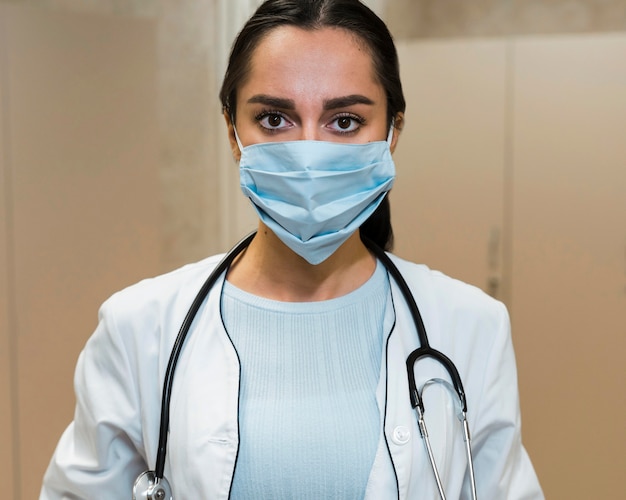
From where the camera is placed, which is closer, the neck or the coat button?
the coat button

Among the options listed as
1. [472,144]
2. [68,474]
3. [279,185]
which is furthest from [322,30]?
[472,144]

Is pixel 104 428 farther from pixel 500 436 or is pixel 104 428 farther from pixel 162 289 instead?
pixel 500 436

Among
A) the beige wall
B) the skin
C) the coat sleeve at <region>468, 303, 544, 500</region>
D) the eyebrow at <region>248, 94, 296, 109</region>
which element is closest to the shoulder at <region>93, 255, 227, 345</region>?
the skin

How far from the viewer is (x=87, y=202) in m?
2.48

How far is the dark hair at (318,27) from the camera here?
1.24 metres

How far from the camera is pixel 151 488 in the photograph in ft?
3.80

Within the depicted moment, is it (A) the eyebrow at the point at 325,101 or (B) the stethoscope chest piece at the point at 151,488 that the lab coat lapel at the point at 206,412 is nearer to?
(B) the stethoscope chest piece at the point at 151,488

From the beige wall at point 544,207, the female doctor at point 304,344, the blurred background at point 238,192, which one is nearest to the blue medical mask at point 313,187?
the female doctor at point 304,344

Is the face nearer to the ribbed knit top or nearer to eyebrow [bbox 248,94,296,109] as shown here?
eyebrow [bbox 248,94,296,109]

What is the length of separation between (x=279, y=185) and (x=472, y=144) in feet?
6.07

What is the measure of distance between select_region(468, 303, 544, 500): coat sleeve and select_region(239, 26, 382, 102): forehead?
46cm

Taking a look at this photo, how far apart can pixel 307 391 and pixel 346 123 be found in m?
0.41

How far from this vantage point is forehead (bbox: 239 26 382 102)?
3.89 feet

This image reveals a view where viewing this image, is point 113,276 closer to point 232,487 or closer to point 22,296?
point 22,296
